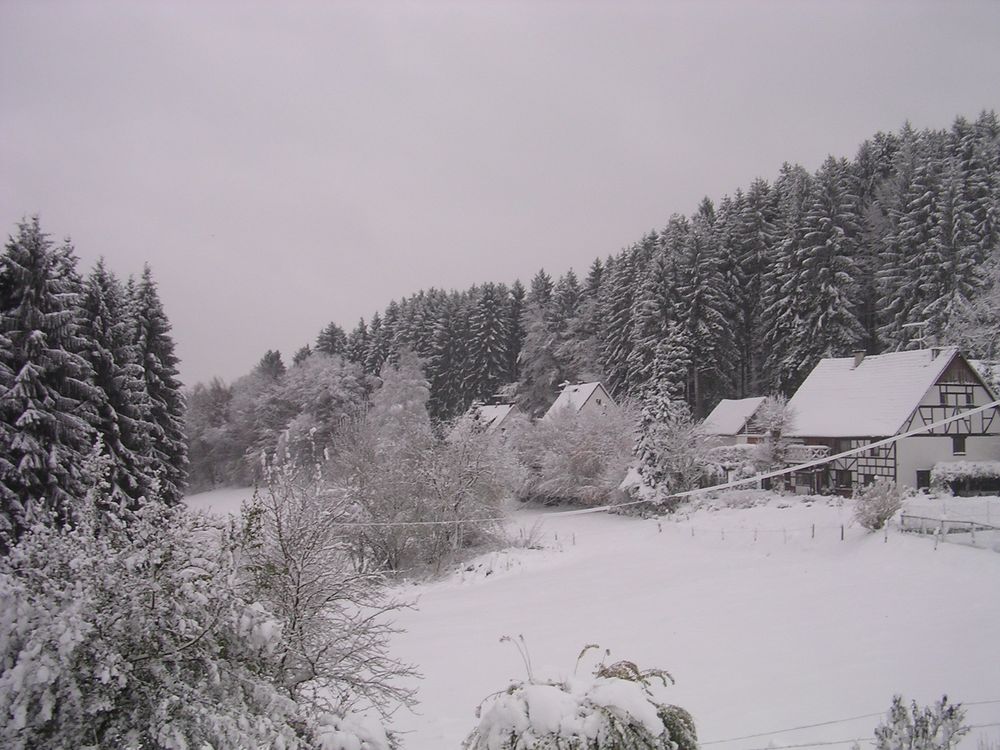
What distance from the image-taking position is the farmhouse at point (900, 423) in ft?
76.5

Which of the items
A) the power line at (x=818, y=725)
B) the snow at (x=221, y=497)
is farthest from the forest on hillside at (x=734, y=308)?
the power line at (x=818, y=725)

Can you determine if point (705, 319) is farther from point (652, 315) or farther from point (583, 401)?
point (583, 401)

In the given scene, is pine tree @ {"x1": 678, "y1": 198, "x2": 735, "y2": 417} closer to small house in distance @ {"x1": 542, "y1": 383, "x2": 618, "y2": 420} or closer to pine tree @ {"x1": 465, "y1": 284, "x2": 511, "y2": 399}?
small house in distance @ {"x1": 542, "y1": 383, "x2": 618, "y2": 420}

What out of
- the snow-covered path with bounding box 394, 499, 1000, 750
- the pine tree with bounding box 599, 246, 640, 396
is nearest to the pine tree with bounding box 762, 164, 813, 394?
the pine tree with bounding box 599, 246, 640, 396

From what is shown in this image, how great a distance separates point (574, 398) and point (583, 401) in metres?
0.96

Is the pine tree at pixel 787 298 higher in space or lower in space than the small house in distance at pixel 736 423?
higher

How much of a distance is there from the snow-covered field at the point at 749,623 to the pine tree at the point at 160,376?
1426 cm

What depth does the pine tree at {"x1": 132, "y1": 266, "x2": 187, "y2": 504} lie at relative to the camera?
2651 cm

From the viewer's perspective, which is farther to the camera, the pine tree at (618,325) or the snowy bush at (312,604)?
the pine tree at (618,325)

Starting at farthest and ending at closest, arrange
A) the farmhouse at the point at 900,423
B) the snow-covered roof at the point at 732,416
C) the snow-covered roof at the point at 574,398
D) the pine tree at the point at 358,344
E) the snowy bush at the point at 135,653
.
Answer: the pine tree at the point at 358,344
the snow-covered roof at the point at 574,398
the snow-covered roof at the point at 732,416
the farmhouse at the point at 900,423
the snowy bush at the point at 135,653

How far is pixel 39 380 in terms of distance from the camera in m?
17.3

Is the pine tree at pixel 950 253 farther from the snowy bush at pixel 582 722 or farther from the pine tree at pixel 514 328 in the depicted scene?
the snowy bush at pixel 582 722

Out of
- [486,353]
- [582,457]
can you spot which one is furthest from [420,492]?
[486,353]

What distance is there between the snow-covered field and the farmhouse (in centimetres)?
465
